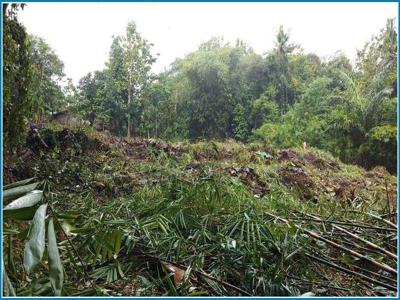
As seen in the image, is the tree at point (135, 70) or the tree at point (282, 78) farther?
the tree at point (282, 78)

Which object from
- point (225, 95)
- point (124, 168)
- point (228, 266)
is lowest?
point (228, 266)

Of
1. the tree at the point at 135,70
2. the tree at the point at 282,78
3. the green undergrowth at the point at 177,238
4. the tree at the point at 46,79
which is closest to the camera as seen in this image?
the green undergrowth at the point at 177,238

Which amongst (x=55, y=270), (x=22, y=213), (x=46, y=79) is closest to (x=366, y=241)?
(x=55, y=270)

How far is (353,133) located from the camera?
3.02 meters

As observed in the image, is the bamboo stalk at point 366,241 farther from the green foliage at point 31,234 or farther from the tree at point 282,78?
the tree at point 282,78

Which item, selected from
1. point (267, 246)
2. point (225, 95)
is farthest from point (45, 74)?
point (267, 246)

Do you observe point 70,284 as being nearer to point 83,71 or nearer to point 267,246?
point 267,246

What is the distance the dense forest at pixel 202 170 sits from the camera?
982mm

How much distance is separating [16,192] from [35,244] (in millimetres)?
233

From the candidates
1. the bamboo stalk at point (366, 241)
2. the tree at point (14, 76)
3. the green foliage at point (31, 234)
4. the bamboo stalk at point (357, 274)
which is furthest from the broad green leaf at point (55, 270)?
the bamboo stalk at point (366, 241)

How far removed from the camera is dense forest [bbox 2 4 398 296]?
0.98m

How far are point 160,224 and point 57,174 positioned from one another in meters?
1.26

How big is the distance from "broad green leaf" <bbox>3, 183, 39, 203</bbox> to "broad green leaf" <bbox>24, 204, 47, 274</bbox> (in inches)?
6.1

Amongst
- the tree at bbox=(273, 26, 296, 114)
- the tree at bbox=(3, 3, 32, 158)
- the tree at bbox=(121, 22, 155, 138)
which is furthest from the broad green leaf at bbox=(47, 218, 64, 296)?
the tree at bbox=(273, 26, 296, 114)
